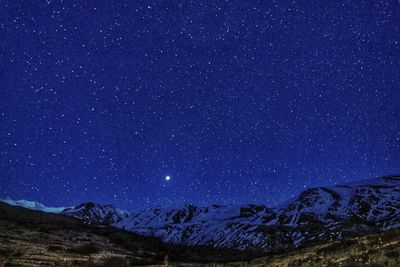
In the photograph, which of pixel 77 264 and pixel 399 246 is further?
pixel 77 264

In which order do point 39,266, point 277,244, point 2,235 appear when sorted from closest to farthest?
point 39,266 → point 2,235 → point 277,244

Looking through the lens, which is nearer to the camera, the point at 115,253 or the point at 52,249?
the point at 52,249

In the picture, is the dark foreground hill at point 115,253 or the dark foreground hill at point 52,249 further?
the dark foreground hill at point 52,249

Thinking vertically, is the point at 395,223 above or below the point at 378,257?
above

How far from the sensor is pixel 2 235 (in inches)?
2320

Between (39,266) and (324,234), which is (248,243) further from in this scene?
(39,266)

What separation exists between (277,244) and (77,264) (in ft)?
491

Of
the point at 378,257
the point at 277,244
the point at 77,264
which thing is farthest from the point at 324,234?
the point at 378,257

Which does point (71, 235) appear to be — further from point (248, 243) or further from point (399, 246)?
point (248, 243)

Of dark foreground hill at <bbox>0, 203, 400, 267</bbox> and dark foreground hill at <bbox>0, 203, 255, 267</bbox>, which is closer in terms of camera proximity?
dark foreground hill at <bbox>0, 203, 400, 267</bbox>

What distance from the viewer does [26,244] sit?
5197cm

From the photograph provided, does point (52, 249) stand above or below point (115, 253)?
above

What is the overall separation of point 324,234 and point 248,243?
40.1 m

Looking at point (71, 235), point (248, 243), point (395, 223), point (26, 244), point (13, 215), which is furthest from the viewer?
point (248, 243)
